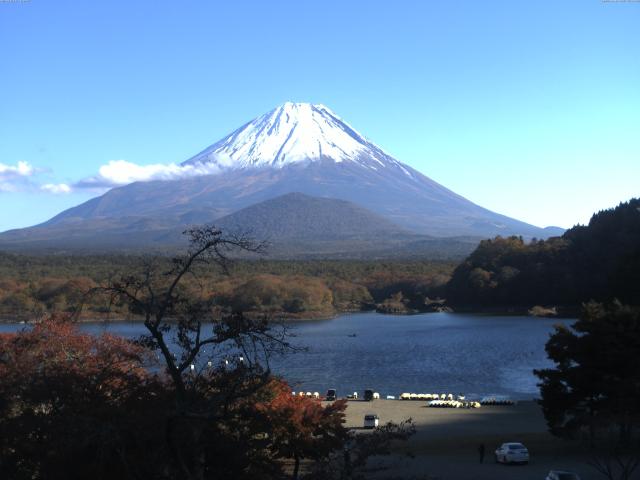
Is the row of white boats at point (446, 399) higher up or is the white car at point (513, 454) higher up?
the white car at point (513, 454)

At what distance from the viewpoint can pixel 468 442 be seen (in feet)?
50.5

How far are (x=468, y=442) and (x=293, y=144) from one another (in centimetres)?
17807

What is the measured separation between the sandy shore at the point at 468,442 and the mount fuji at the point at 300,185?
449ft

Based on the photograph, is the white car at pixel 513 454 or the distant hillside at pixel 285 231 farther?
the distant hillside at pixel 285 231

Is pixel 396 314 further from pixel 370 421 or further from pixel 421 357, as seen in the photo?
pixel 370 421

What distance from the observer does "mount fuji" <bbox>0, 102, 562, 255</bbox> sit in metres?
166

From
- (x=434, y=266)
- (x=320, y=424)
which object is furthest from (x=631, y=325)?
(x=434, y=266)

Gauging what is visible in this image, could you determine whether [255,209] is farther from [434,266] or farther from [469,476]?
[469,476]

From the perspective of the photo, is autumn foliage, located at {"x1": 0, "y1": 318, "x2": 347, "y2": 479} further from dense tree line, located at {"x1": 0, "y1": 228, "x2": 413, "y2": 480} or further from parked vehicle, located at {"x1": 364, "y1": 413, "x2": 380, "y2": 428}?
parked vehicle, located at {"x1": 364, "y1": 413, "x2": 380, "y2": 428}

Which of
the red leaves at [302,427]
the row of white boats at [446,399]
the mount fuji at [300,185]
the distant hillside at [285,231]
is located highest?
the mount fuji at [300,185]

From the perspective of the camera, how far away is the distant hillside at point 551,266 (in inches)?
1902

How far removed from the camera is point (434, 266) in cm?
7088

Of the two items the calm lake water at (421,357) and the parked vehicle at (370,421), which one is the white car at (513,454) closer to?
the parked vehicle at (370,421)

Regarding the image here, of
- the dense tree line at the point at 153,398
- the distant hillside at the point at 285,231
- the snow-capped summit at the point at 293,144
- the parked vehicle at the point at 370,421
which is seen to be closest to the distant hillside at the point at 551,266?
the parked vehicle at the point at 370,421
